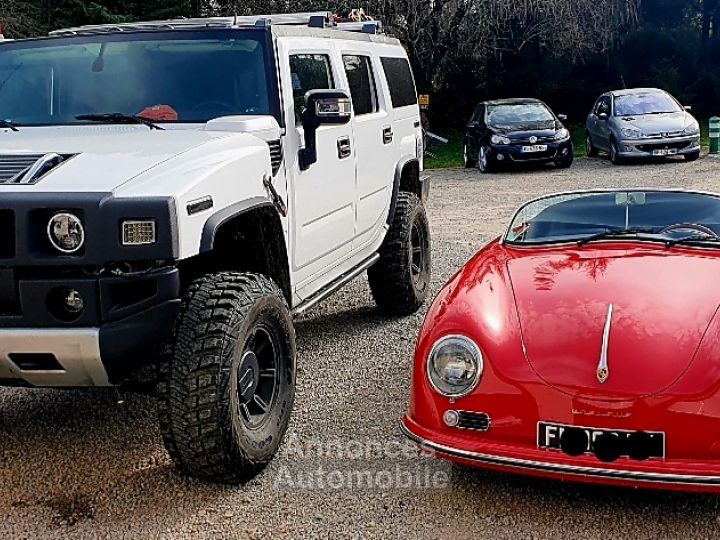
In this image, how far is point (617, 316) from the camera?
3836 millimetres

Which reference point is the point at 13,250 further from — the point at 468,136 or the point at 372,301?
the point at 468,136

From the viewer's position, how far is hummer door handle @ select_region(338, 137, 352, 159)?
18.4 ft

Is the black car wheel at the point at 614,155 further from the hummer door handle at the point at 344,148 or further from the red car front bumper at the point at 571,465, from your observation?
the red car front bumper at the point at 571,465

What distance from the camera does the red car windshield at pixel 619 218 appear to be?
4.77m

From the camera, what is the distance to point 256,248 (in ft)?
14.8

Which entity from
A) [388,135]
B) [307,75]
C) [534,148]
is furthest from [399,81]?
Answer: [534,148]

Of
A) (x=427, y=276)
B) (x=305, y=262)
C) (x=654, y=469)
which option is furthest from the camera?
(x=427, y=276)

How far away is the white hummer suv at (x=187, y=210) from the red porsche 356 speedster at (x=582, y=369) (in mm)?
801

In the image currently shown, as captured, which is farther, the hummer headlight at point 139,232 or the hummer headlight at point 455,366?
the hummer headlight at point 455,366

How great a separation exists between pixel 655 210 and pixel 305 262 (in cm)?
188

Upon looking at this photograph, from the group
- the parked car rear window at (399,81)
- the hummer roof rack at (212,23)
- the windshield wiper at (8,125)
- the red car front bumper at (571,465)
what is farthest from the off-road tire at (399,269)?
the red car front bumper at (571,465)

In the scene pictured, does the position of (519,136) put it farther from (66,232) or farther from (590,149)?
(66,232)

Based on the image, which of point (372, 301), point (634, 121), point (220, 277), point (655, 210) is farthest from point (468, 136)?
point (220, 277)

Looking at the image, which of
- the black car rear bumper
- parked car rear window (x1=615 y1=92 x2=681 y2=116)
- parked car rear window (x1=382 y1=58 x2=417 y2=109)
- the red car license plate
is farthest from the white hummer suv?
parked car rear window (x1=615 y1=92 x2=681 y2=116)
